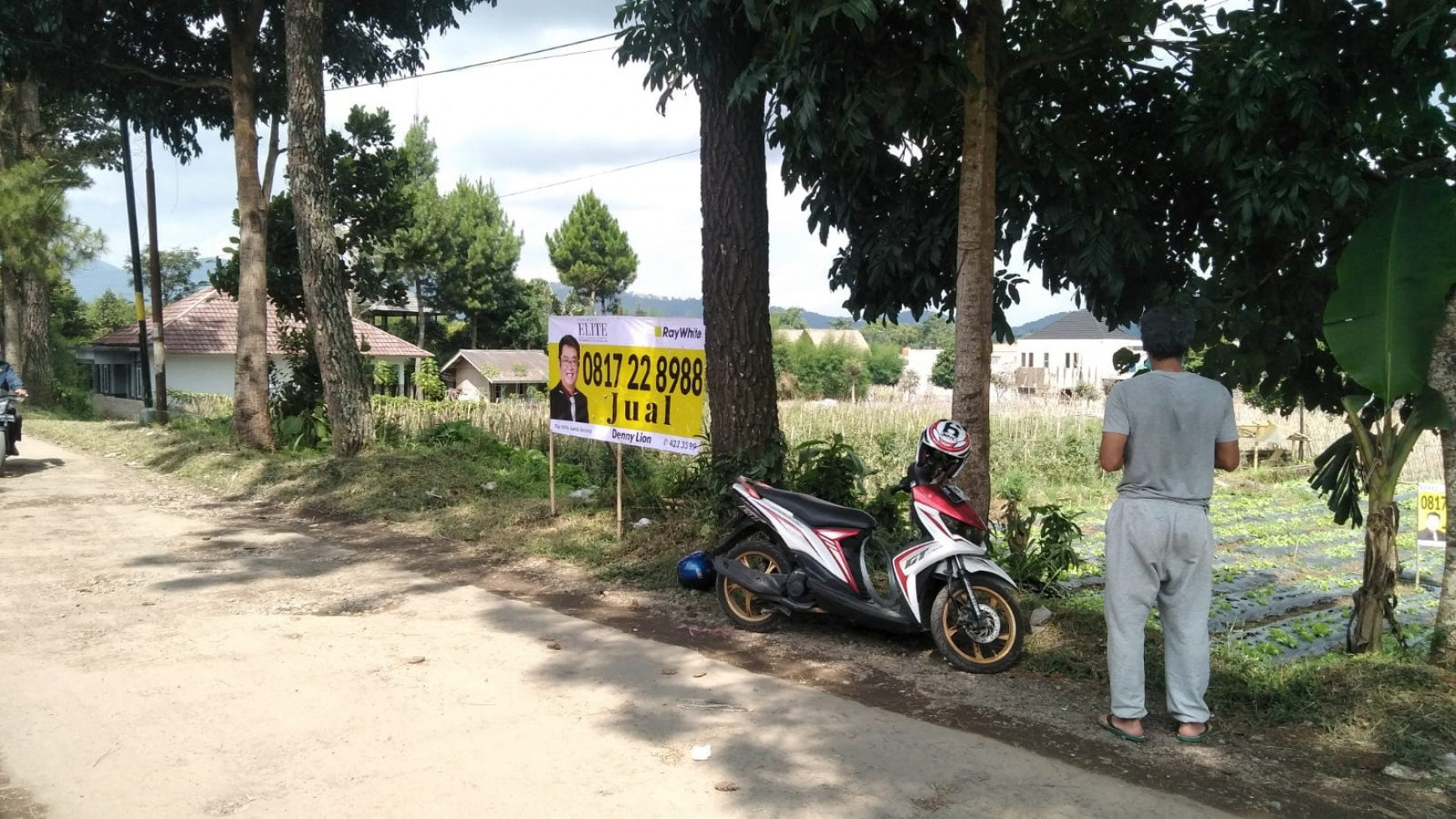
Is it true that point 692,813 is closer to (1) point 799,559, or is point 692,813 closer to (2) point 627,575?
(1) point 799,559

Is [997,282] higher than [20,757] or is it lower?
higher

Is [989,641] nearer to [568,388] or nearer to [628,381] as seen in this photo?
[628,381]

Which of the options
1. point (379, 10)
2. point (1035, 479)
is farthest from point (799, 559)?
point (379, 10)

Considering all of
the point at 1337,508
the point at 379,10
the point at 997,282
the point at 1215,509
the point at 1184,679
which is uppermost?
the point at 379,10

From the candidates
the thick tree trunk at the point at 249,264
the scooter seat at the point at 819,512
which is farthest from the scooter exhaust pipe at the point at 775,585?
the thick tree trunk at the point at 249,264

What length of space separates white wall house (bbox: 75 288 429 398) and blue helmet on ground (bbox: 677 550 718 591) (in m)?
29.0

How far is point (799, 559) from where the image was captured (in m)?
6.13

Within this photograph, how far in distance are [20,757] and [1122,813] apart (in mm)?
4496

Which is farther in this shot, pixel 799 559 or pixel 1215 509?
pixel 1215 509

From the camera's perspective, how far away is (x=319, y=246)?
1438 cm

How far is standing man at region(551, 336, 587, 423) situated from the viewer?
29.8ft

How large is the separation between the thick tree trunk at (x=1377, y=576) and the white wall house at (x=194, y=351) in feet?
106

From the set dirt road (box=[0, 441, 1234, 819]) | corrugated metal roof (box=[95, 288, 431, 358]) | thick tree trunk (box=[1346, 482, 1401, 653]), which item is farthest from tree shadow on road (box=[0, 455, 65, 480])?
corrugated metal roof (box=[95, 288, 431, 358])

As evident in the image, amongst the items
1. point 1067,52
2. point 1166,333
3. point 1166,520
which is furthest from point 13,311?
point 1166,520
